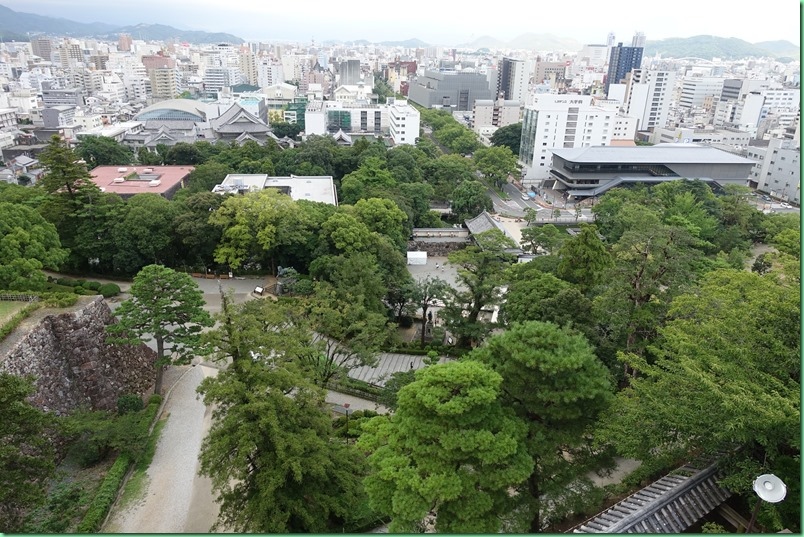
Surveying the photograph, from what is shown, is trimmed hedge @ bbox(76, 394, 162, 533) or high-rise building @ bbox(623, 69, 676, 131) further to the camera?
high-rise building @ bbox(623, 69, 676, 131)

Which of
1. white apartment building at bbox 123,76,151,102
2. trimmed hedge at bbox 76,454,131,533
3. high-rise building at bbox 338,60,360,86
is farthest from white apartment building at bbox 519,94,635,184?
white apartment building at bbox 123,76,151,102

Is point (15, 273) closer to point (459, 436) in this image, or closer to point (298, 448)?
point (298, 448)

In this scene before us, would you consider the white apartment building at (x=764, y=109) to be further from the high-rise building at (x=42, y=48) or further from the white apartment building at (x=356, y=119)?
the high-rise building at (x=42, y=48)

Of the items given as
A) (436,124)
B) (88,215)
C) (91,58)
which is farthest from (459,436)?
(91,58)

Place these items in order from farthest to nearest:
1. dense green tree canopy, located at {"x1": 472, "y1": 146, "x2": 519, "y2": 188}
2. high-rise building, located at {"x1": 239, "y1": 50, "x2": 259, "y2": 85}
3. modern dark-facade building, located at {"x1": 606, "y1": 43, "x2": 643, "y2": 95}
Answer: high-rise building, located at {"x1": 239, "y1": 50, "x2": 259, "y2": 85}, modern dark-facade building, located at {"x1": 606, "y1": 43, "x2": 643, "y2": 95}, dense green tree canopy, located at {"x1": 472, "y1": 146, "x2": 519, "y2": 188}

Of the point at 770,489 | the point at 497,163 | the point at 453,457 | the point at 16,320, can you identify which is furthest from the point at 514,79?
the point at 770,489

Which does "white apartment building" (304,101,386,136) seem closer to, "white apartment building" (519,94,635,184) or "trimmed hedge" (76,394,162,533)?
"white apartment building" (519,94,635,184)
